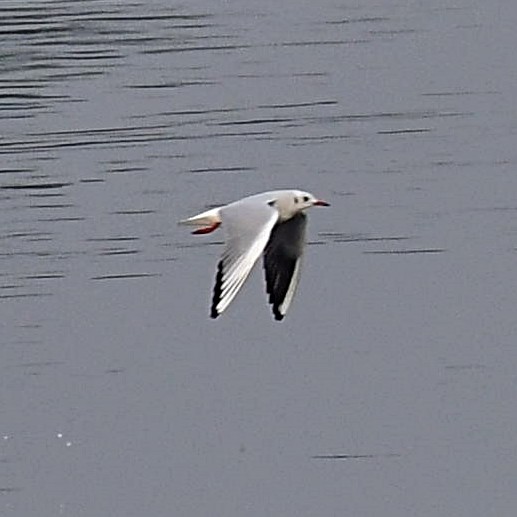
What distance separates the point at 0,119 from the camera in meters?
20.4

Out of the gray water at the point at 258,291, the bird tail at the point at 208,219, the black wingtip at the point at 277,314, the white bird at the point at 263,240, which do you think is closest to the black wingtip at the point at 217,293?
the white bird at the point at 263,240

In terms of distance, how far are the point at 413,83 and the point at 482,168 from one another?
467 centimetres

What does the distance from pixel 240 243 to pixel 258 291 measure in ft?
15.6

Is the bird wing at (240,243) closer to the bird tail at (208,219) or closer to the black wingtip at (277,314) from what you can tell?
the bird tail at (208,219)

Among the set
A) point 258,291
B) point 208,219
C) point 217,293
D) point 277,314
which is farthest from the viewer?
point 258,291

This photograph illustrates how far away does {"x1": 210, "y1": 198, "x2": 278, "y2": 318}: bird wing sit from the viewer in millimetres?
9570

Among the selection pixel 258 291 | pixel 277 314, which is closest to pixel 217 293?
pixel 277 314

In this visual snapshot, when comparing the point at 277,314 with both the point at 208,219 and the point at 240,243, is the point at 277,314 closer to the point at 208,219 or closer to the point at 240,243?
the point at 208,219

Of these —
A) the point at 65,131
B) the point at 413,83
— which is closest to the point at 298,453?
the point at 65,131

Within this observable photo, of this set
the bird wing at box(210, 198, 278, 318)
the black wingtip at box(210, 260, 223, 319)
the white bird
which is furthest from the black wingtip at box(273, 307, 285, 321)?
the black wingtip at box(210, 260, 223, 319)

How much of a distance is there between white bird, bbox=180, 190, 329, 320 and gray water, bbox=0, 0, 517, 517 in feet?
3.29

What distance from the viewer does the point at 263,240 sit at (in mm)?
9906

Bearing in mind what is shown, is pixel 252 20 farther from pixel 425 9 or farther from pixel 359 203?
pixel 359 203

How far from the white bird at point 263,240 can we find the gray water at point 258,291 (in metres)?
1.00
